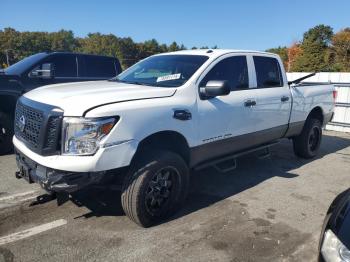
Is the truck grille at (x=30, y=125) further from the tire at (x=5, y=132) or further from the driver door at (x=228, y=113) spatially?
the tire at (x=5, y=132)

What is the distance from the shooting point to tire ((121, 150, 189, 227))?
3590 millimetres

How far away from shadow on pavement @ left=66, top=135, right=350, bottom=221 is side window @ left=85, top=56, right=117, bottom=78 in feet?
12.2

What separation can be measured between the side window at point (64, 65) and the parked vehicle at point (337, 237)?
637 centimetres

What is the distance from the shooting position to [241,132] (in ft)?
16.1

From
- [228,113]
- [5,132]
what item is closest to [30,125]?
[228,113]

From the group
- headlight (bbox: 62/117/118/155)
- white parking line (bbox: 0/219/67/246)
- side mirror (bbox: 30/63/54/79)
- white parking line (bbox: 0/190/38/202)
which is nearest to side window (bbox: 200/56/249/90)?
headlight (bbox: 62/117/118/155)

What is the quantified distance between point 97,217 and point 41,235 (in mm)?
656

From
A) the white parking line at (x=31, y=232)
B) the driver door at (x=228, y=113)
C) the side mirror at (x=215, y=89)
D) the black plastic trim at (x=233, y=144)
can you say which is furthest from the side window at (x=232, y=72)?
the white parking line at (x=31, y=232)

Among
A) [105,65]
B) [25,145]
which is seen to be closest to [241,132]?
[25,145]

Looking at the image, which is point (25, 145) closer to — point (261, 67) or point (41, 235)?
point (41, 235)

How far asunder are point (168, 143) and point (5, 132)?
390 centimetres

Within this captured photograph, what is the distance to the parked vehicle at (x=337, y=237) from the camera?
2191 mm

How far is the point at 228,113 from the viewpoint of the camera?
4559 mm

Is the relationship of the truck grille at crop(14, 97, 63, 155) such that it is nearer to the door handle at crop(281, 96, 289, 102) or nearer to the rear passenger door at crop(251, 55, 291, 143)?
the rear passenger door at crop(251, 55, 291, 143)
